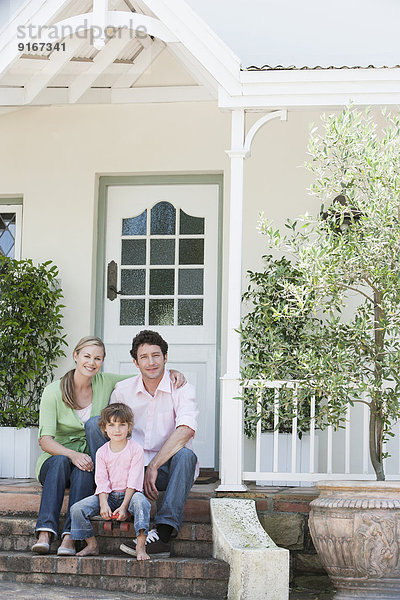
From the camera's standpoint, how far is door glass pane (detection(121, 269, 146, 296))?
21.8 ft

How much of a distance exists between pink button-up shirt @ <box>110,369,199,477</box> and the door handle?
1.76 meters

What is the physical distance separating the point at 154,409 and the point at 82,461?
1.79ft

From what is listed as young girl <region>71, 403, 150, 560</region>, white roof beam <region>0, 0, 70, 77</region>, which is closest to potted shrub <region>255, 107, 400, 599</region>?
young girl <region>71, 403, 150, 560</region>

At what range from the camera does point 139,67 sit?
6.56 meters

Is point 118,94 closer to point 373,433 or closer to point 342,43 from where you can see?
point 342,43

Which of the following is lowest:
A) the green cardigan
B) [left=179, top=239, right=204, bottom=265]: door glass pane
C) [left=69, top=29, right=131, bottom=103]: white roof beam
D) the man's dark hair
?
the green cardigan

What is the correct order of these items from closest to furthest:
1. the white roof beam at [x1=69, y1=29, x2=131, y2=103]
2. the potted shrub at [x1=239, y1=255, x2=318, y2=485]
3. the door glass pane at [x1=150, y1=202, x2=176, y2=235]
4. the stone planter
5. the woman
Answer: the stone planter
the woman
the potted shrub at [x1=239, y1=255, x2=318, y2=485]
the white roof beam at [x1=69, y1=29, x2=131, y2=103]
the door glass pane at [x1=150, y1=202, x2=176, y2=235]

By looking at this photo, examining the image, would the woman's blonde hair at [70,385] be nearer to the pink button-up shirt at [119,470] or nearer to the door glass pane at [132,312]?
the pink button-up shirt at [119,470]

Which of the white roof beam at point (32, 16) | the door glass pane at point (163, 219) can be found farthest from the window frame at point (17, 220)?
the white roof beam at point (32, 16)

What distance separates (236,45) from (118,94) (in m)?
1.07

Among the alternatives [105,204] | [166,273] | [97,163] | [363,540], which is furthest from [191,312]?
[363,540]

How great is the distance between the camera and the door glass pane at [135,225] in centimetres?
669

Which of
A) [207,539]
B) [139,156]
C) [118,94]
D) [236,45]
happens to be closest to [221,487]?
[207,539]

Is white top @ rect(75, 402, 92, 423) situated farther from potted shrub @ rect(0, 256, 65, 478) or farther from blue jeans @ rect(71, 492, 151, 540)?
potted shrub @ rect(0, 256, 65, 478)
